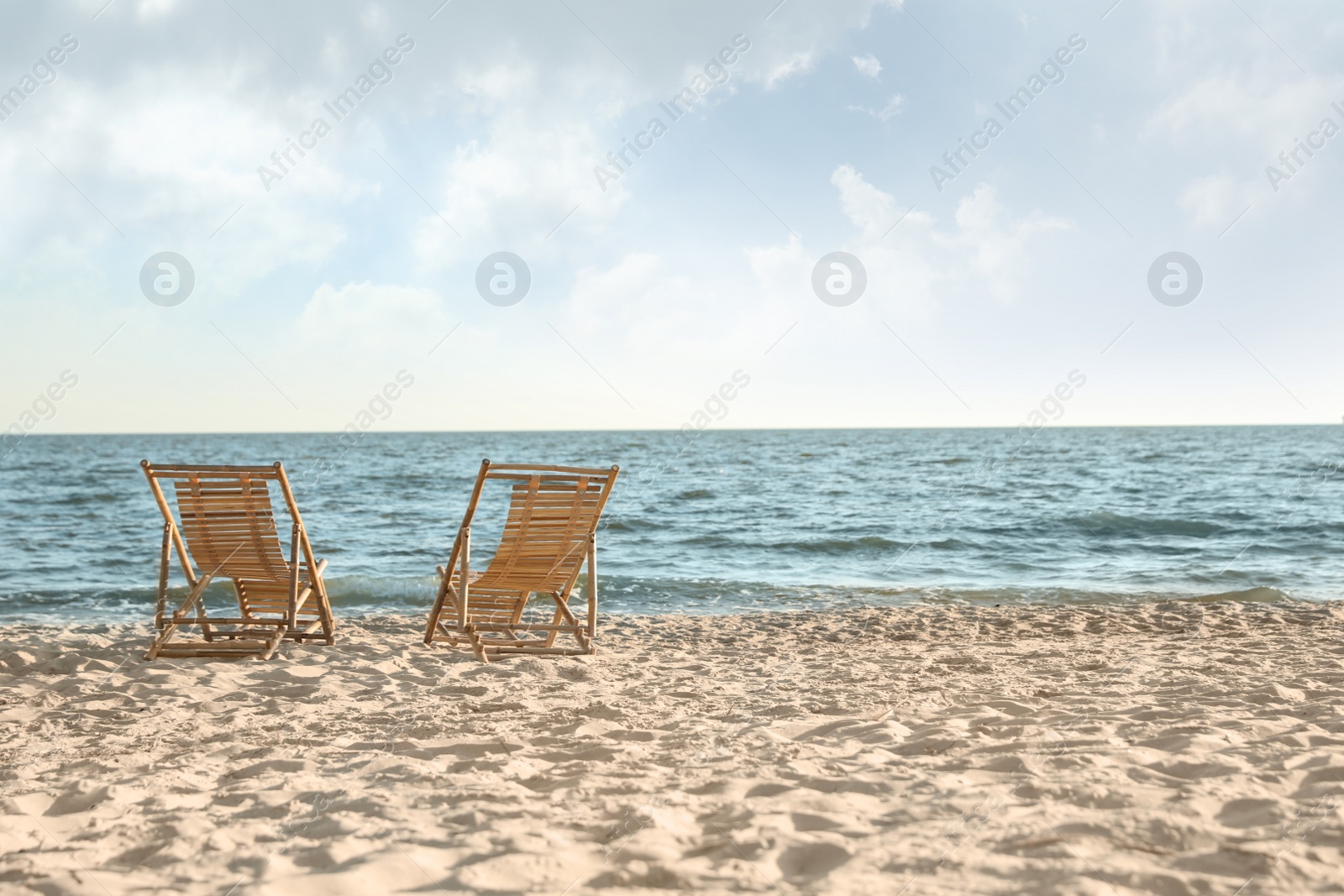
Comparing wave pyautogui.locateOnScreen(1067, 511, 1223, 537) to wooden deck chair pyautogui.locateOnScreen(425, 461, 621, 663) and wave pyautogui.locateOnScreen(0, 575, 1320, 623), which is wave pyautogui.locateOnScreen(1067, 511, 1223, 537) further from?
wooden deck chair pyautogui.locateOnScreen(425, 461, 621, 663)

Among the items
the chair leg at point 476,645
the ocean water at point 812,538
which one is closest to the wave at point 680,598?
the ocean water at point 812,538

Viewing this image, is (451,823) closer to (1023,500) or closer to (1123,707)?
(1123,707)

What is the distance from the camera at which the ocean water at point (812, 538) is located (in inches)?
358

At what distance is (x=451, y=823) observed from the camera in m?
2.58

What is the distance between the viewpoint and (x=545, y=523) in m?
5.72

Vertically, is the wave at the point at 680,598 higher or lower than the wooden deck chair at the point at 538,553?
lower

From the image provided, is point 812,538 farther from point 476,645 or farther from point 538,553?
point 476,645

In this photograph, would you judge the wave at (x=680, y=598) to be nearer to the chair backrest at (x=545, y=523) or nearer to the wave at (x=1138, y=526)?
the chair backrest at (x=545, y=523)

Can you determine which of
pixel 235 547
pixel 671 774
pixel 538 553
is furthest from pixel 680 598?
pixel 671 774

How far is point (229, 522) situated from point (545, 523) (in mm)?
1965

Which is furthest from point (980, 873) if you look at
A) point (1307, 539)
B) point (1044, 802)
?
point (1307, 539)

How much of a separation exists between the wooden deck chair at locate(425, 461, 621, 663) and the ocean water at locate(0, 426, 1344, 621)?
105 inches

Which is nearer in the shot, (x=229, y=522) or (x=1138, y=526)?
(x=229, y=522)

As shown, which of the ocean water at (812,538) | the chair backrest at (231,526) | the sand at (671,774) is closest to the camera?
the sand at (671,774)
